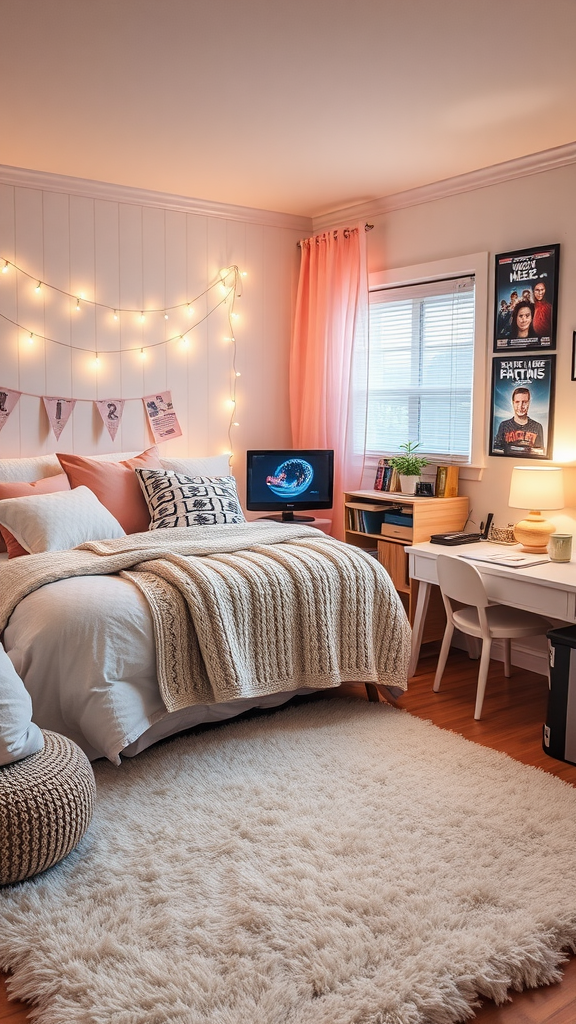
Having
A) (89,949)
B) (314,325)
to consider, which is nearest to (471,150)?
(314,325)

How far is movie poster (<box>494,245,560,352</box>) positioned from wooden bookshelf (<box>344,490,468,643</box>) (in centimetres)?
87

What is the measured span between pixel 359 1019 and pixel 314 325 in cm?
406

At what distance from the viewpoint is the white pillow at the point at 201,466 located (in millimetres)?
4492

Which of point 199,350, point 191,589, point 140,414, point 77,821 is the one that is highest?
point 199,350

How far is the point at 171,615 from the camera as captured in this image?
9.85ft

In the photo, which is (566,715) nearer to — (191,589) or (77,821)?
(191,589)

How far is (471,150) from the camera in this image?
3.81m

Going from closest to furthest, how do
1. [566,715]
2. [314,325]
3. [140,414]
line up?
[566,715] < [140,414] < [314,325]

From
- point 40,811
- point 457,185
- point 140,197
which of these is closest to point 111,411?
point 140,197

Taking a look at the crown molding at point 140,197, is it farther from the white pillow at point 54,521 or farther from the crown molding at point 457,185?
the white pillow at point 54,521

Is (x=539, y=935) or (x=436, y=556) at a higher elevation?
(x=436, y=556)

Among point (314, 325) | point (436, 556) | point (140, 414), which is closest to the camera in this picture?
point (436, 556)

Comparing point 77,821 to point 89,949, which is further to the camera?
point 77,821

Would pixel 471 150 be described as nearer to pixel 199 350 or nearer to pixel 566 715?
pixel 199 350
